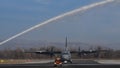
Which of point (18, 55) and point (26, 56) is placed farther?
point (26, 56)

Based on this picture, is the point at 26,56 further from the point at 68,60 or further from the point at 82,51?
the point at 68,60

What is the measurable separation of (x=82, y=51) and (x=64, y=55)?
4605 centimetres

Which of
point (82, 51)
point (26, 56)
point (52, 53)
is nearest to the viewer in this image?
point (52, 53)

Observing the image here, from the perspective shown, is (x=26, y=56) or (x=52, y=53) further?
(x=26, y=56)

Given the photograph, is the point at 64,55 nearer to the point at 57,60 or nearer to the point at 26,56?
the point at 57,60

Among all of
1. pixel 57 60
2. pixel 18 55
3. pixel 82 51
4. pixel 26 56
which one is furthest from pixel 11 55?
pixel 57 60

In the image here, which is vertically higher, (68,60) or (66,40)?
(66,40)

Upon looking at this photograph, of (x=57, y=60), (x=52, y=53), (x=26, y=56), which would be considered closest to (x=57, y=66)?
(x=57, y=60)

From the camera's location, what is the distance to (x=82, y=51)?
14475 centimetres

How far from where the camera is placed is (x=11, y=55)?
181 metres

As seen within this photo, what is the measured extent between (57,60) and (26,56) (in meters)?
131

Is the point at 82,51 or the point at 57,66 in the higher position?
the point at 82,51

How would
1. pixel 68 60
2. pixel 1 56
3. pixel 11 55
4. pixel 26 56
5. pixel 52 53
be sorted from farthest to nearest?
pixel 26 56
pixel 11 55
pixel 1 56
pixel 52 53
pixel 68 60

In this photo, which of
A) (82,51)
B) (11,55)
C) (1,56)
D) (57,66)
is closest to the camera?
(57,66)
